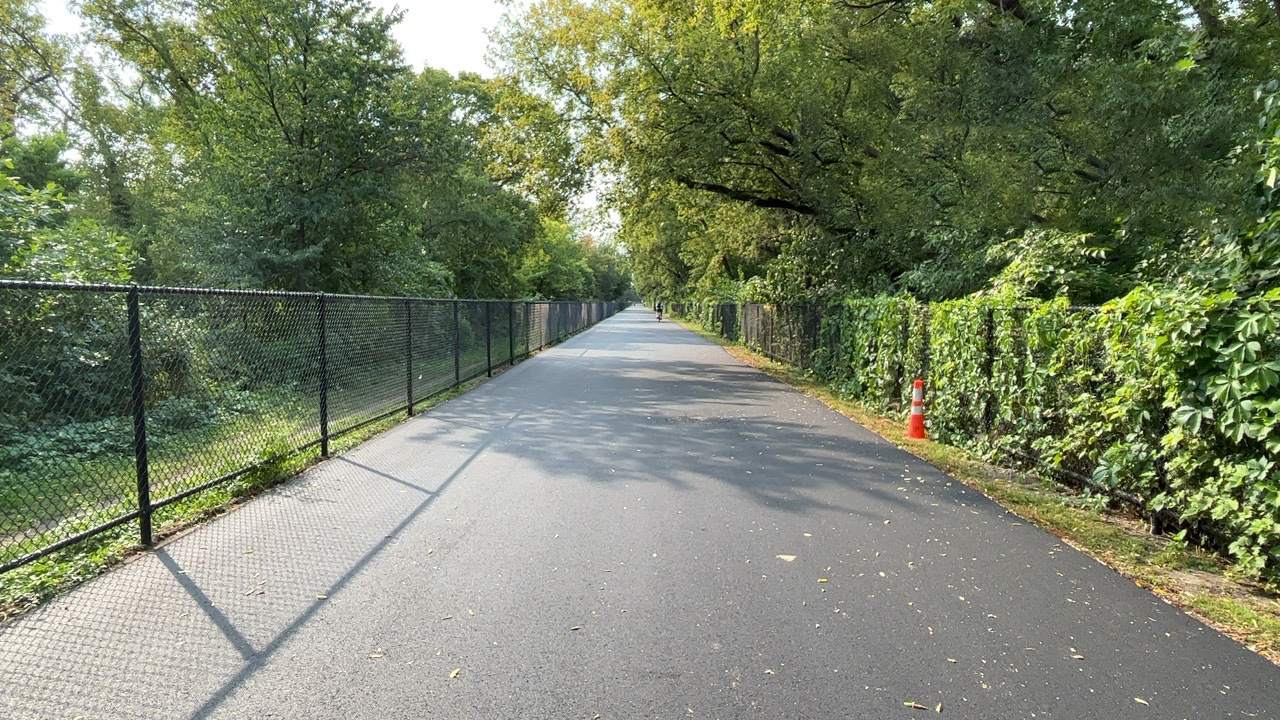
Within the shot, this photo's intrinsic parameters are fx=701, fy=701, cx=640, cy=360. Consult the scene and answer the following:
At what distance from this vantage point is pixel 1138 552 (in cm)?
462

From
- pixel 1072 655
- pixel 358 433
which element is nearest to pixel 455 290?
pixel 358 433

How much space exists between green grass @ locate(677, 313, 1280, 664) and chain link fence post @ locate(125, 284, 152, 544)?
6224mm

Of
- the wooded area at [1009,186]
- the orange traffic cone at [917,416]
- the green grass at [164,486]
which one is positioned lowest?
the green grass at [164,486]

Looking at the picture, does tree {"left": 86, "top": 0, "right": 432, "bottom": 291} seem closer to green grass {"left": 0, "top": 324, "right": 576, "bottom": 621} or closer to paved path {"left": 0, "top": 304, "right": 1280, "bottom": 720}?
green grass {"left": 0, "top": 324, "right": 576, "bottom": 621}

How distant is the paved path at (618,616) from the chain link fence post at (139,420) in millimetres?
282

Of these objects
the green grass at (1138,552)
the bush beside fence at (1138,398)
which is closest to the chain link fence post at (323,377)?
the green grass at (1138,552)

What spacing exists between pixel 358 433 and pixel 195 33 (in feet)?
53.5

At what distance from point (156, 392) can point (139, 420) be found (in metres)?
3.05

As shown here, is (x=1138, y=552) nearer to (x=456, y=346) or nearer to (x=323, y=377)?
(x=323, y=377)

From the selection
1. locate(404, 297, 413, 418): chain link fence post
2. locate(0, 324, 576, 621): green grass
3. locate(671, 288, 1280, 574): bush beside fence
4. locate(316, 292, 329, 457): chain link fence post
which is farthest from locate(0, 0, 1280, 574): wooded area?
locate(404, 297, 413, 418): chain link fence post

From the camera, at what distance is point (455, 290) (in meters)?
27.9

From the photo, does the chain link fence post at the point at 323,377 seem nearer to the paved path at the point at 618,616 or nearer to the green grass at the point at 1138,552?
the paved path at the point at 618,616

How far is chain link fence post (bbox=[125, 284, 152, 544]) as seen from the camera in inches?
180

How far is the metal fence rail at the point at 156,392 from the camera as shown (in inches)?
184
